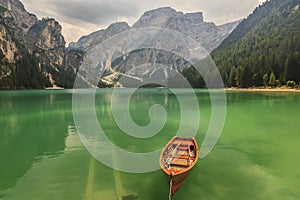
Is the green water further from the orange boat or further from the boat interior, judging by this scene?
the boat interior

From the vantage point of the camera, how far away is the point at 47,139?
105 feet

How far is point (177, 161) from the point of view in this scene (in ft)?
58.9

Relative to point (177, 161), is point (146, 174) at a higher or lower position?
lower

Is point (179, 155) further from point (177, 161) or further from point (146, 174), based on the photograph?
point (146, 174)

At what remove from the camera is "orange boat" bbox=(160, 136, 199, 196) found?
14820 millimetres

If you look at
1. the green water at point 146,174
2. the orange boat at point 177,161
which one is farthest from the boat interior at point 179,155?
the green water at point 146,174

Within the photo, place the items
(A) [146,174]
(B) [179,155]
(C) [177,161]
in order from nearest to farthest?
(C) [177,161] < (B) [179,155] < (A) [146,174]

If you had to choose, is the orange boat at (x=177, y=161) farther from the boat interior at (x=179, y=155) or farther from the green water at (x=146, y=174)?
the green water at (x=146, y=174)

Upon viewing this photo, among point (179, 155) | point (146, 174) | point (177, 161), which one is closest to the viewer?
point (177, 161)

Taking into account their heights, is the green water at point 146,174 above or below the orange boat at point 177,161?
below

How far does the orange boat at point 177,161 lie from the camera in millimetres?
14820

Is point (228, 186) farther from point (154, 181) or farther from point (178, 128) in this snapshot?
point (178, 128)

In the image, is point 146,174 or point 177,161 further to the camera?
point 146,174

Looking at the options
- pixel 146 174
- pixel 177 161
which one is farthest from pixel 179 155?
pixel 146 174
